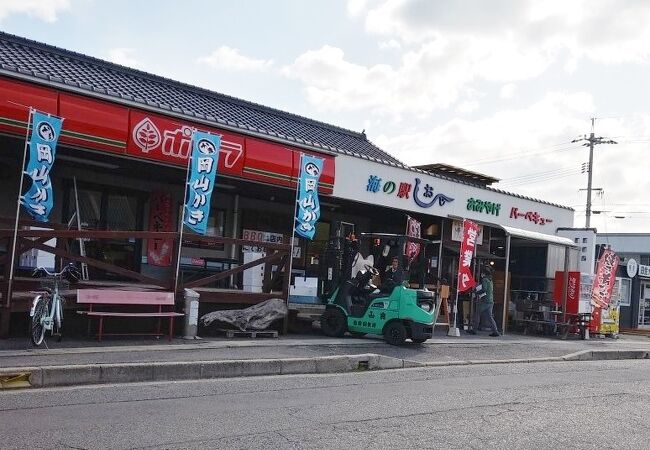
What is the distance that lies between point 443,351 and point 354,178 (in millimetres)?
5733

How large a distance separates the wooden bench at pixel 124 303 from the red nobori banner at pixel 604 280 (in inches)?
585

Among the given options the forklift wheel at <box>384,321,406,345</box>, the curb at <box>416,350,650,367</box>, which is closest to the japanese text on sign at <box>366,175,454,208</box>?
the forklift wheel at <box>384,321,406,345</box>

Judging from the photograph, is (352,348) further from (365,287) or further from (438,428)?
(438,428)

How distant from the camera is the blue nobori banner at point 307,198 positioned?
50.7 feet

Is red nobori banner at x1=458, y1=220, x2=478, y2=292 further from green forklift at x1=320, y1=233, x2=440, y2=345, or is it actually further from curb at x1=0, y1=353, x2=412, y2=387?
curb at x1=0, y1=353, x2=412, y2=387

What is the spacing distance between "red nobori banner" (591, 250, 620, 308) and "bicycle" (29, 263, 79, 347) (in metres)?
17.0

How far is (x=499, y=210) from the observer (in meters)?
23.0

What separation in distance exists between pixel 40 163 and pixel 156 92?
22.6 ft

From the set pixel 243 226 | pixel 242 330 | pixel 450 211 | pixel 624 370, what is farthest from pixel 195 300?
pixel 450 211

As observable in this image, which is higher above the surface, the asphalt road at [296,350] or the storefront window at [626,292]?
the storefront window at [626,292]

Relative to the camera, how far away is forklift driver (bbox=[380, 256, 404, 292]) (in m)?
14.6

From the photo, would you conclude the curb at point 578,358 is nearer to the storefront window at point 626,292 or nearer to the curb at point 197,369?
the curb at point 197,369

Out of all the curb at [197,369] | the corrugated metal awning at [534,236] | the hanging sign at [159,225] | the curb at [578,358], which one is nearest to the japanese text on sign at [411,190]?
the corrugated metal awning at [534,236]

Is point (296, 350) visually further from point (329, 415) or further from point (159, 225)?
point (159, 225)
